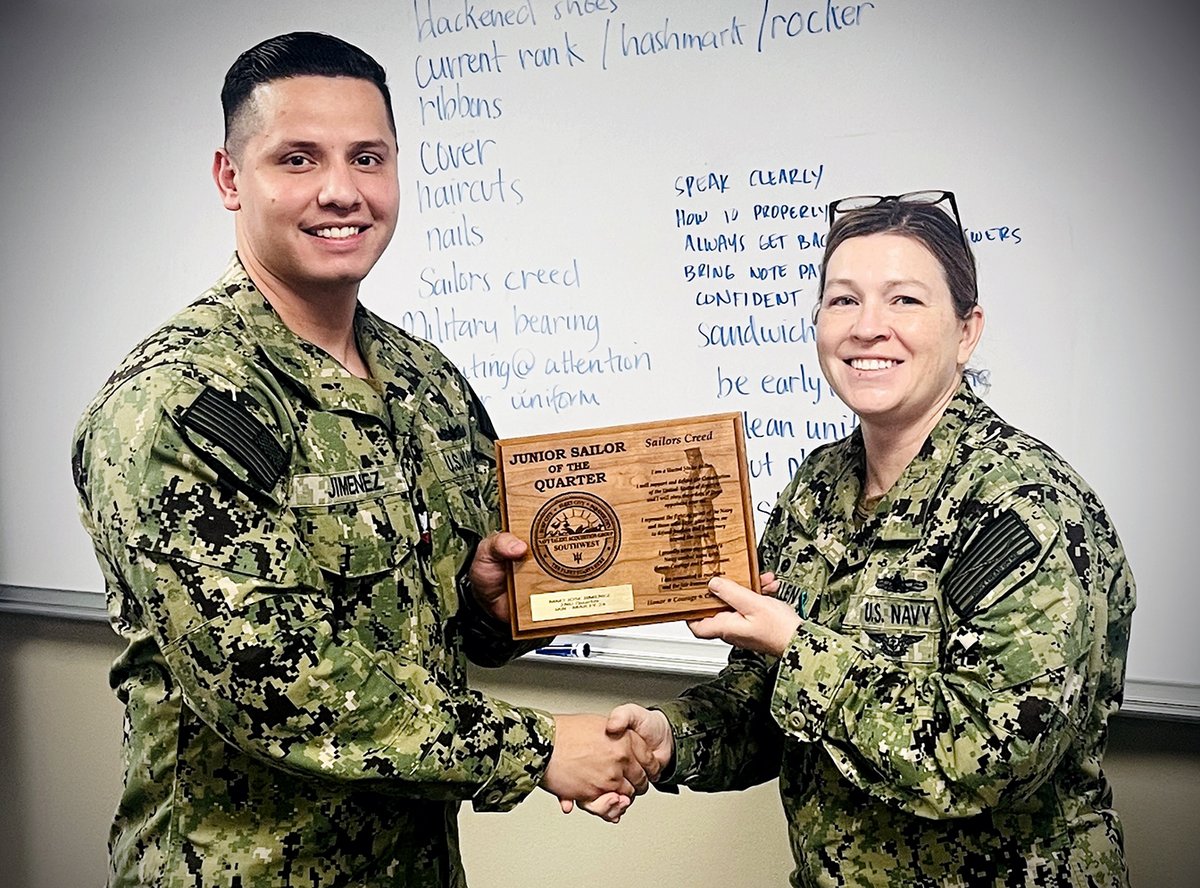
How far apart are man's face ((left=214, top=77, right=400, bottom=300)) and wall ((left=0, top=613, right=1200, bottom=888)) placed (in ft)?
4.07

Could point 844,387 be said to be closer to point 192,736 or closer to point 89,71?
point 192,736

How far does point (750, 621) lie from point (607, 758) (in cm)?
32

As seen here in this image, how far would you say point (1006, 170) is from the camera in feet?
7.23

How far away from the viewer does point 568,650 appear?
8.71 ft

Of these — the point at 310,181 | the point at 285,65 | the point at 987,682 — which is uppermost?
the point at 285,65

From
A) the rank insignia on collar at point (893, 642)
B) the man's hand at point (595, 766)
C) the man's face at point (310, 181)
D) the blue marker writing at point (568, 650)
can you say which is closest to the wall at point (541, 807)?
the blue marker writing at point (568, 650)

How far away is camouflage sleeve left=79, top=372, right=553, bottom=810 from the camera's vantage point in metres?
1.49

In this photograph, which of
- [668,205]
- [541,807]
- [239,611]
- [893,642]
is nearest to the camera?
[239,611]

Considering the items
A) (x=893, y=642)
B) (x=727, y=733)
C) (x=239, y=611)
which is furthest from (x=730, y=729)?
(x=239, y=611)

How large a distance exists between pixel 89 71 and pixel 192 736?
6.58ft

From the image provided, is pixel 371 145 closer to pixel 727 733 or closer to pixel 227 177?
pixel 227 177

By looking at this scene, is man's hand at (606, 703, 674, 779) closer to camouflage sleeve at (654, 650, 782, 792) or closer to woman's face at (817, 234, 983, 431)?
camouflage sleeve at (654, 650, 782, 792)

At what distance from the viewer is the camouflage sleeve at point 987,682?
1471 millimetres

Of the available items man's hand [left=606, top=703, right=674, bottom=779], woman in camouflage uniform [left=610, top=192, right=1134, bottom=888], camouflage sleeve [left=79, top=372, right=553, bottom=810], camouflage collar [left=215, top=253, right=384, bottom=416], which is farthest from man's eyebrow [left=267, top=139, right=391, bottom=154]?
man's hand [left=606, top=703, right=674, bottom=779]
